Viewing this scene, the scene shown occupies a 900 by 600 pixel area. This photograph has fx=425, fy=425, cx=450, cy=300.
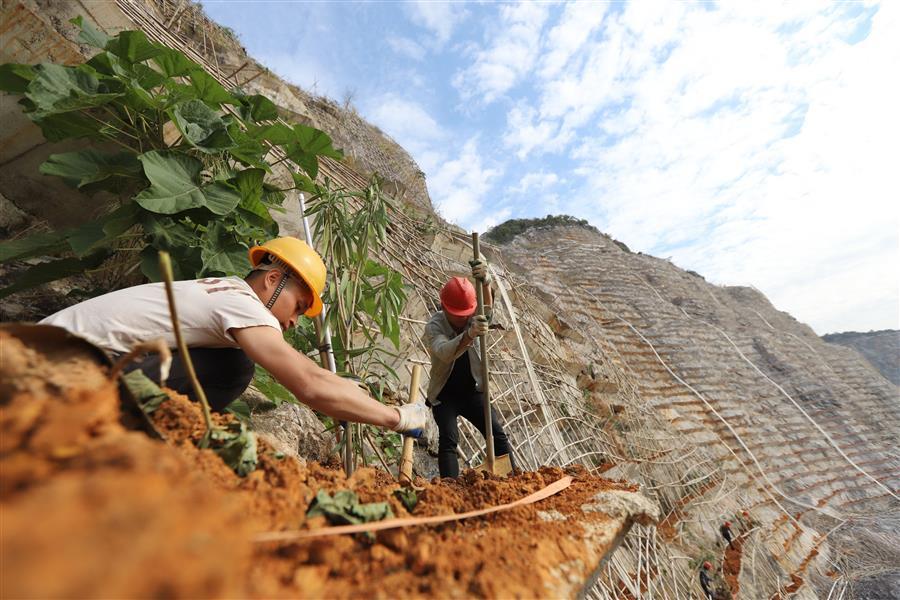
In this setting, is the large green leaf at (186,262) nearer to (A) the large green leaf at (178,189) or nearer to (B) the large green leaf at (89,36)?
(A) the large green leaf at (178,189)

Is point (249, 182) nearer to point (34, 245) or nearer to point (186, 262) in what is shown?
point (186, 262)

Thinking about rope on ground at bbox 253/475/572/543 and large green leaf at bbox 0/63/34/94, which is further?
large green leaf at bbox 0/63/34/94

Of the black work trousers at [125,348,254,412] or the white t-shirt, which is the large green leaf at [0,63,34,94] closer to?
the white t-shirt

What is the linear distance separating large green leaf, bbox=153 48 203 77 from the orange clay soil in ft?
6.68

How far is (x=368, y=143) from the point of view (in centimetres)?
984

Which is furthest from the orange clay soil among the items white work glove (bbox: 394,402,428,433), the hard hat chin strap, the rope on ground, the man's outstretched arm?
the hard hat chin strap

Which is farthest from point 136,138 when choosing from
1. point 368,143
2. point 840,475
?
point 840,475

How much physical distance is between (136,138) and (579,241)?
13.6m

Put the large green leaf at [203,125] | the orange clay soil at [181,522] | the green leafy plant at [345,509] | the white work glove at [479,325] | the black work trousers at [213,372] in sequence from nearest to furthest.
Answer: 1. the orange clay soil at [181,522]
2. the green leafy plant at [345,509]
3. the black work trousers at [213,372]
4. the large green leaf at [203,125]
5. the white work glove at [479,325]

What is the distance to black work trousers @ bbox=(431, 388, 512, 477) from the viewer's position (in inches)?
106

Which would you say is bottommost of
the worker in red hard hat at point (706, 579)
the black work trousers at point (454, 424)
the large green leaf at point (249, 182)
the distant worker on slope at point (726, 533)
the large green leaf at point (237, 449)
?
the worker in red hard hat at point (706, 579)

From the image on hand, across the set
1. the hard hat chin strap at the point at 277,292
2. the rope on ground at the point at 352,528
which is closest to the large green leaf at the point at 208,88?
the hard hat chin strap at the point at 277,292

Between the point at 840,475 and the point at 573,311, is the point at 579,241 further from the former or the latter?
the point at 840,475

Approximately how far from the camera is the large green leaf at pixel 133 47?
1.94 metres
